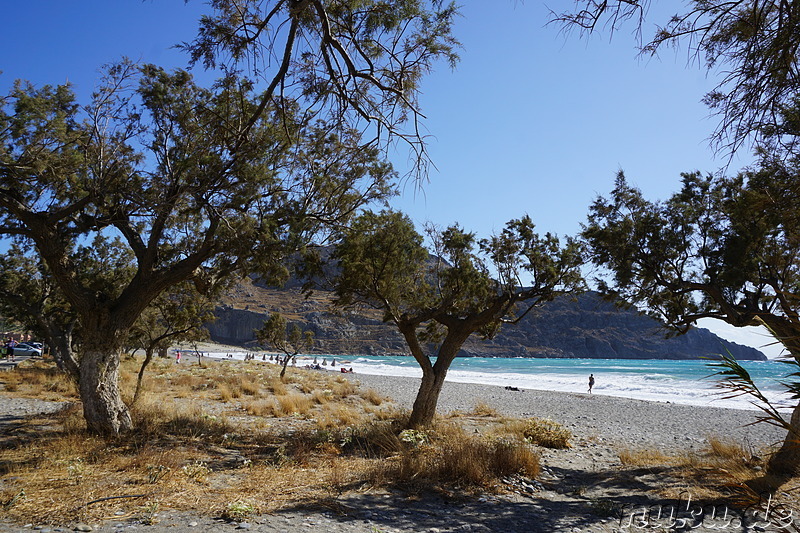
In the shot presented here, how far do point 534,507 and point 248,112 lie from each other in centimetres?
725

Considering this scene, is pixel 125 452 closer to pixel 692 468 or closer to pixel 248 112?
pixel 248 112

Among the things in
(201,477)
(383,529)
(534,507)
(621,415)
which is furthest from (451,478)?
(621,415)

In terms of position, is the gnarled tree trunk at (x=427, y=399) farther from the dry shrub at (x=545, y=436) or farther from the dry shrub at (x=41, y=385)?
the dry shrub at (x=41, y=385)

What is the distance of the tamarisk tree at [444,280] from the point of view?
11914 mm

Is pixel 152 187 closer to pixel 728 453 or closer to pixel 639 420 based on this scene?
pixel 728 453

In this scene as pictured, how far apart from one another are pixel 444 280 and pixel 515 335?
14991 cm

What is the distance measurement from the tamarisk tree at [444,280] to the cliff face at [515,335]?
12359 centimetres

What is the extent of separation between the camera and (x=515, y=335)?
15650 centimetres

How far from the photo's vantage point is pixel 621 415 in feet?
85.9

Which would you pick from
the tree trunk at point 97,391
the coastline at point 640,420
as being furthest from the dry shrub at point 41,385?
the coastline at point 640,420

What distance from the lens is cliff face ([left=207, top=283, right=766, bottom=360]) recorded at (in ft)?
475

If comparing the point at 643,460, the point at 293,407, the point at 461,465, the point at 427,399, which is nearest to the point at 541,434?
the point at 643,460

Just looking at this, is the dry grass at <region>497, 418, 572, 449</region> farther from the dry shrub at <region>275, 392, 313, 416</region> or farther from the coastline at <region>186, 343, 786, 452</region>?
the dry shrub at <region>275, 392, 313, 416</region>

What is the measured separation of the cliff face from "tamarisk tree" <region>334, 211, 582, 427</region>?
4866 inches
